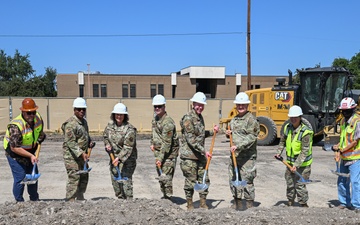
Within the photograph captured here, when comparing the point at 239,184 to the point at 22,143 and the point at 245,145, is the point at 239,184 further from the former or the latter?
the point at 22,143

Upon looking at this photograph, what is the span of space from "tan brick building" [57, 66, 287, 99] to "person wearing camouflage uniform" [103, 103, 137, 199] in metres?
51.1

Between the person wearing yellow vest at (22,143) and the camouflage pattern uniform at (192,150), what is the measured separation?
2.31 m

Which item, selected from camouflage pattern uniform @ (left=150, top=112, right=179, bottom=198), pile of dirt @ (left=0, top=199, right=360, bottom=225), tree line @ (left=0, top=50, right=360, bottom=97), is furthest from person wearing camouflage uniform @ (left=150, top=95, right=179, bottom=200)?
tree line @ (left=0, top=50, right=360, bottom=97)

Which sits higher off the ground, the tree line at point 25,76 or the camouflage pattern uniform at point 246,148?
the tree line at point 25,76

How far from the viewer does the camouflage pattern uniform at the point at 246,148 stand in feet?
17.3

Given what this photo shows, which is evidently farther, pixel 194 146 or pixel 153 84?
pixel 153 84

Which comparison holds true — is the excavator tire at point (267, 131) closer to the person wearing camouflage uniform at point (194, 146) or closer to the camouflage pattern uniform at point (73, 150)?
the person wearing camouflage uniform at point (194, 146)

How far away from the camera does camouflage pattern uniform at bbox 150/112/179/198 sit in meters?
5.43

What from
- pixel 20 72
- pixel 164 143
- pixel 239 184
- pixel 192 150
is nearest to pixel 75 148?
pixel 164 143

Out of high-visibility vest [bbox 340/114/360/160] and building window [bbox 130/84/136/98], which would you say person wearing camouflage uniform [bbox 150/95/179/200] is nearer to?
high-visibility vest [bbox 340/114/360/160]

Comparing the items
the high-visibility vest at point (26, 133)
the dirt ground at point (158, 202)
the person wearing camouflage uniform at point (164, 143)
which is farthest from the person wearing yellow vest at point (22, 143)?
the person wearing camouflage uniform at point (164, 143)

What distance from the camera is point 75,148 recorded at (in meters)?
5.21

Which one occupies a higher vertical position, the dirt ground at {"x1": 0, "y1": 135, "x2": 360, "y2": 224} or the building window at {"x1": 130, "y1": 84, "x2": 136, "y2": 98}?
the building window at {"x1": 130, "y1": 84, "x2": 136, "y2": 98}

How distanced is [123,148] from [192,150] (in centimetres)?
110
